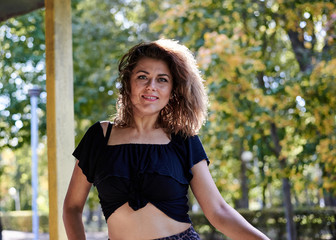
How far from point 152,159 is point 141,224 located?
0.73ft

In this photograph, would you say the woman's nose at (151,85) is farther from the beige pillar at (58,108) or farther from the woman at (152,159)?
the beige pillar at (58,108)

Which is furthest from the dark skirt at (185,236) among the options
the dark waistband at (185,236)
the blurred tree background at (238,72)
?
the blurred tree background at (238,72)

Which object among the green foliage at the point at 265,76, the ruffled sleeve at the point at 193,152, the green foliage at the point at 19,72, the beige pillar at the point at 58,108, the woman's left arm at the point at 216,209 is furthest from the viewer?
the green foliage at the point at 19,72

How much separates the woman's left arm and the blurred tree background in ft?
13.7

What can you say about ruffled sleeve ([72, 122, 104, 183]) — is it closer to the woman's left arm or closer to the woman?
the woman

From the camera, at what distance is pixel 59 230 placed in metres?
2.60

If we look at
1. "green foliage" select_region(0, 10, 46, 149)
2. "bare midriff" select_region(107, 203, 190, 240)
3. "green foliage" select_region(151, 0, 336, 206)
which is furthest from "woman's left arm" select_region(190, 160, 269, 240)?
"green foliage" select_region(0, 10, 46, 149)

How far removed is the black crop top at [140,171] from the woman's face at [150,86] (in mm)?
135

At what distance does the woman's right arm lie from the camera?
171 centimetres

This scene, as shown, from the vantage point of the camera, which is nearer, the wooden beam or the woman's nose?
the woman's nose

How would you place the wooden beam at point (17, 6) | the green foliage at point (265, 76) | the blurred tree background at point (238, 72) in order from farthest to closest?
1. the blurred tree background at point (238, 72)
2. the green foliage at point (265, 76)
3. the wooden beam at point (17, 6)

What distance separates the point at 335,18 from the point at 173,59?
4.07 meters

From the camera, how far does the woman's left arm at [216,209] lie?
59.0 inches

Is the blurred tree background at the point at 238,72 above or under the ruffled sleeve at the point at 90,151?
above
